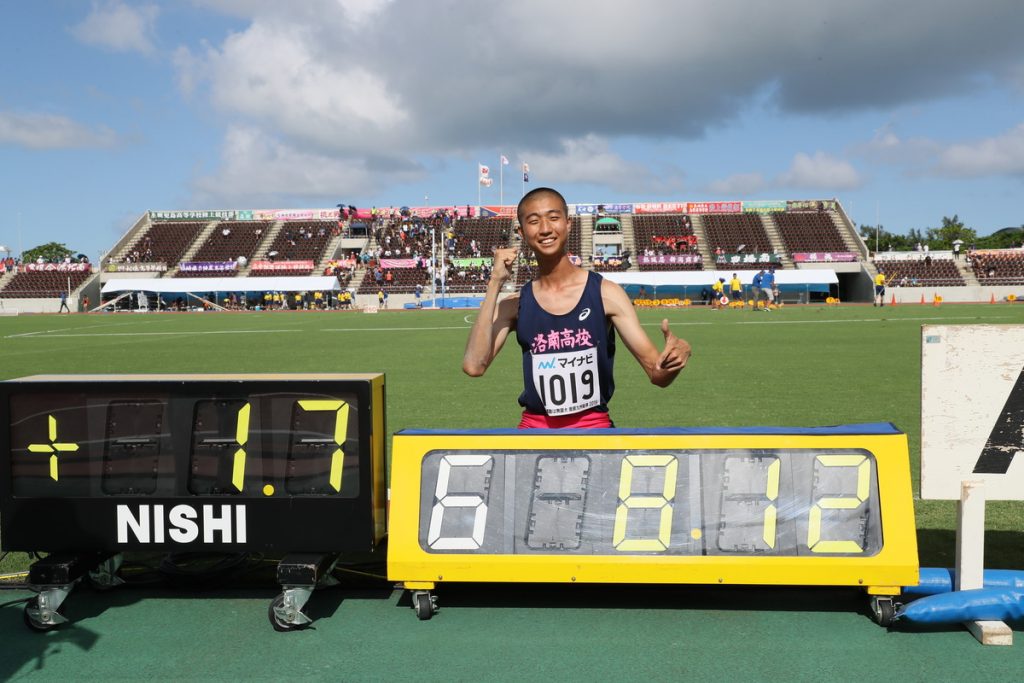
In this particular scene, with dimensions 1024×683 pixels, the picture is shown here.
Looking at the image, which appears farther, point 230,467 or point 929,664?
point 230,467

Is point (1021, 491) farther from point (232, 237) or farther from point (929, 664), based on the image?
point (232, 237)

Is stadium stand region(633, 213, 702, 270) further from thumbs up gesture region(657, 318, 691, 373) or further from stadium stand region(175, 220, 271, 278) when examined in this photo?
thumbs up gesture region(657, 318, 691, 373)

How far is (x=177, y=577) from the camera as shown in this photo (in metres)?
3.95

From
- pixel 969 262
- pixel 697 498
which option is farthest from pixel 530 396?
pixel 969 262

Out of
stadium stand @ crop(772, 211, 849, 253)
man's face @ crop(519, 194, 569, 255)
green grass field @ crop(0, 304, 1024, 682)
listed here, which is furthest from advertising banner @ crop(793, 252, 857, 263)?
man's face @ crop(519, 194, 569, 255)

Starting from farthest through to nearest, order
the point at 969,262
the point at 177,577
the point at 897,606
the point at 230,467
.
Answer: the point at 969,262 → the point at 177,577 → the point at 230,467 → the point at 897,606

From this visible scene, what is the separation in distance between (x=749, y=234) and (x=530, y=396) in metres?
62.5

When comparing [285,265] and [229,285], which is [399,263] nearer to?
[285,265]

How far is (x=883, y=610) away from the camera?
3.29 meters

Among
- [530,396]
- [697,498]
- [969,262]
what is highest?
[969,262]

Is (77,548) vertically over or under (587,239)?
under

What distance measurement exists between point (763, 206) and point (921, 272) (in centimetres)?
1665

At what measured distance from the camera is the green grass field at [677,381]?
869 centimetres

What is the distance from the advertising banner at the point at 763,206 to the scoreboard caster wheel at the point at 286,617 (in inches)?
2674
